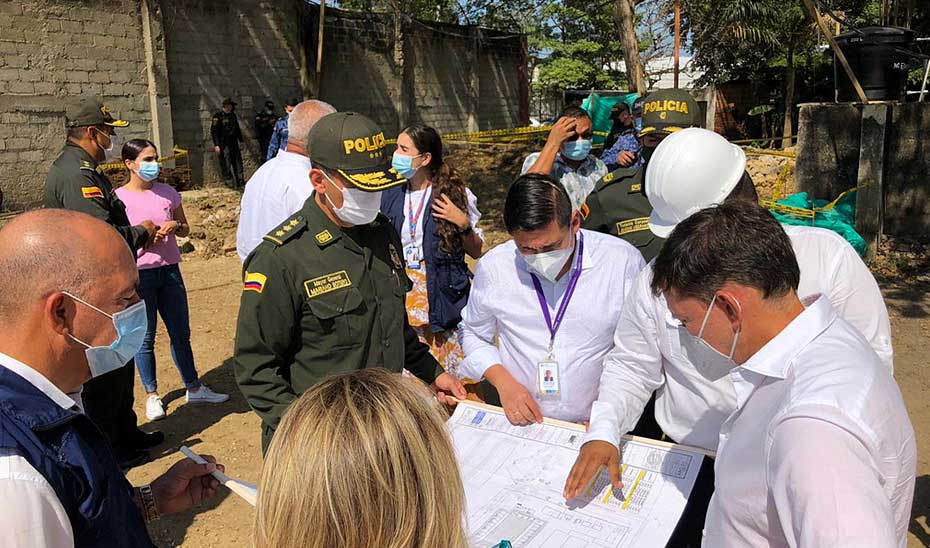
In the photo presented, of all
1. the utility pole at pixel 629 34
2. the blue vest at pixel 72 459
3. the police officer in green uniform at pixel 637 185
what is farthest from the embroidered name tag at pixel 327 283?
the utility pole at pixel 629 34

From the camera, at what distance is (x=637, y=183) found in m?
3.67

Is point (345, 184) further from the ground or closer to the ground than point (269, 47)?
closer to the ground

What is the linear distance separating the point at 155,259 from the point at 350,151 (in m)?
2.73

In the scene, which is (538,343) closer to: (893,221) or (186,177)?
(893,221)

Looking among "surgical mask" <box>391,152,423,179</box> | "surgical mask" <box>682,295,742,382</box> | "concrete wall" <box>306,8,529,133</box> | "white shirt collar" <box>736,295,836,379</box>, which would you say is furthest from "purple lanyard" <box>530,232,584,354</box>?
"concrete wall" <box>306,8,529,133</box>

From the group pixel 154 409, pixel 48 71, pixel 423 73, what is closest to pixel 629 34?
pixel 154 409

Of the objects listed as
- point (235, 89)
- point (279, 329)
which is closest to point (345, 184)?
point (279, 329)

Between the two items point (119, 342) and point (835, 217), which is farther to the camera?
point (835, 217)

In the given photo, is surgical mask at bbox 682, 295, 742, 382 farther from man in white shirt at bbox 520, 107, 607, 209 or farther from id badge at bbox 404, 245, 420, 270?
man in white shirt at bbox 520, 107, 607, 209

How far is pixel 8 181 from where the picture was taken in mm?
10766

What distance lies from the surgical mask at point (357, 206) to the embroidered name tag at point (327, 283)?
0.64 feet

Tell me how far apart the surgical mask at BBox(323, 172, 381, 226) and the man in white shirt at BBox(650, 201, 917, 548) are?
1178 millimetres

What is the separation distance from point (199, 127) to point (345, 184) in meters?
12.6

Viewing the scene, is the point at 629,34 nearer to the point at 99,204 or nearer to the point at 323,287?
the point at 99,204
